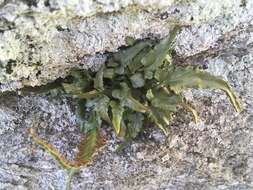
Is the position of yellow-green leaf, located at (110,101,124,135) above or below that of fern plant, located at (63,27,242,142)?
below

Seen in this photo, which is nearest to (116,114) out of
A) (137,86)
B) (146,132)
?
(137,86)

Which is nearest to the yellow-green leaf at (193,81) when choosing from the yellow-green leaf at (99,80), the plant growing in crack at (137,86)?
the plant growing in crack at (137,86)

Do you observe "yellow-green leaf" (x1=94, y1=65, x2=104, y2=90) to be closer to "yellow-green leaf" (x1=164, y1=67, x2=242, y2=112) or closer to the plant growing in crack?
the plant growing in crack

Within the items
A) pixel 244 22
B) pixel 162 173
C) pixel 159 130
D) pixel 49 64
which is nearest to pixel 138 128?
pixel 159 130

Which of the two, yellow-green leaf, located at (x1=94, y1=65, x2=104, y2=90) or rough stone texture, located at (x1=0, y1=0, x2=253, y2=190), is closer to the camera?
rough stone texture, located at (x1=0, y1=0, x2=253, y2=190)

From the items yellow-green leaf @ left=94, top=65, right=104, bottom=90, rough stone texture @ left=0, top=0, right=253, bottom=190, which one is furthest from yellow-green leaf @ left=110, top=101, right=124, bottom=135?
rough stone texture @ left=0, top=0, right=253, bottom=190

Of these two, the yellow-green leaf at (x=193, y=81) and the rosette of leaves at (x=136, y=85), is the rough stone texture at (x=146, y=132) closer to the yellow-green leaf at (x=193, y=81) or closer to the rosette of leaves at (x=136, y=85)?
the rosette of leaves at (x=136, y=85)
